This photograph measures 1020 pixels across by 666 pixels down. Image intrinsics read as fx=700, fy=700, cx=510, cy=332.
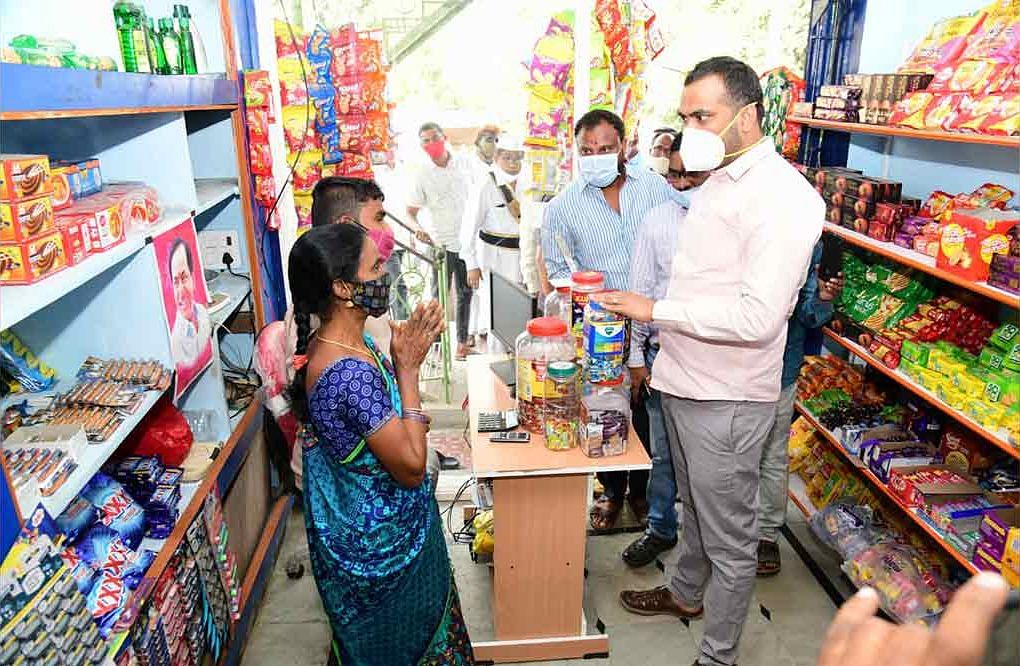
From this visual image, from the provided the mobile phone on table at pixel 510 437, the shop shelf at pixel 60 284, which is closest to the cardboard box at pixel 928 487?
the mobile phone on table at pixel 510 437

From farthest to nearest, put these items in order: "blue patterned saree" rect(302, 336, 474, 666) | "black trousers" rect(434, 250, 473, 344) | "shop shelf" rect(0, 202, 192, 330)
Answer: "black trousers" rect(434, 250, 473, 344)
"blue patterned saree" rect(302, 336, 474, 666)
"shop shelf" rect(0, 202, 192, 330)

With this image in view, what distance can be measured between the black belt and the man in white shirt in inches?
20.6

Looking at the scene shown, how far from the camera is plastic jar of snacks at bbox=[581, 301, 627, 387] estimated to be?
7.11 ft

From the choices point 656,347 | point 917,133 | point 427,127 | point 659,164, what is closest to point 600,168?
point 659,164

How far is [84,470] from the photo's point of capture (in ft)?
5.37

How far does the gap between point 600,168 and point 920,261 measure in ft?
4.19

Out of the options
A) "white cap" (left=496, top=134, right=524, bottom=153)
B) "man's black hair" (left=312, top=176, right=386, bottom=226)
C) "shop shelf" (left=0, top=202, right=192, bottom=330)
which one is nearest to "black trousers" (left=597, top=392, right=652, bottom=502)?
"man's black hair" (left=312, top=176, right=386, bottom=226)

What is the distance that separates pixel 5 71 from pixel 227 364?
1.87 metres

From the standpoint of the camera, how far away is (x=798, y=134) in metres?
3.49

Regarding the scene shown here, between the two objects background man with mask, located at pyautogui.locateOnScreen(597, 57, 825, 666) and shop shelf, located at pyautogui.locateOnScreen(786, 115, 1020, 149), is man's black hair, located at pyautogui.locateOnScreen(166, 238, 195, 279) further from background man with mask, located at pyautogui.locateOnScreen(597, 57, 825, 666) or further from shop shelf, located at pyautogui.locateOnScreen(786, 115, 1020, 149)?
shop shelf, located at pyautogui.locateOnScreen(786, 115, 1020, 149)

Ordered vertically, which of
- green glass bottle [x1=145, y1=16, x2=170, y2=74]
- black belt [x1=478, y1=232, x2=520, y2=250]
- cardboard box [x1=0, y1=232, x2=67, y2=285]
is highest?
green glass bottle [x1=145, y1=16, x2=170, y2=74]

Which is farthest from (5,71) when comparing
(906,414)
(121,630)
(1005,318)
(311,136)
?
(906,414)

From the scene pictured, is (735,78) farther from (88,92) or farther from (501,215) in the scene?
(501,215)

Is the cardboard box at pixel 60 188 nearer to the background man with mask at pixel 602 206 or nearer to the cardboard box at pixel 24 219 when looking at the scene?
the cardboard box at pixel 24 219
